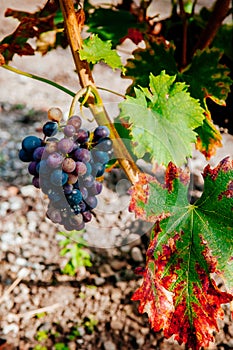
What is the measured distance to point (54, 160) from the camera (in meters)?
0.75

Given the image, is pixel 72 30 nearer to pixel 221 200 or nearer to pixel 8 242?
pixel 221 200

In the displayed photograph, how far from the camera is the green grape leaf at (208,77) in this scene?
1158 millimetres

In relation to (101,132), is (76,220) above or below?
below

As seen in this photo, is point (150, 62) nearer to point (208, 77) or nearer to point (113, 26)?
point (208, 77)

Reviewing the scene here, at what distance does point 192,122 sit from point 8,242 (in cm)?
87

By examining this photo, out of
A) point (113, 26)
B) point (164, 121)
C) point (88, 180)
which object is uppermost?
point (164, 121)

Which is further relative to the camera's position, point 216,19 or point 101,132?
point 216,19

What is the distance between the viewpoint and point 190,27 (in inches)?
76.9

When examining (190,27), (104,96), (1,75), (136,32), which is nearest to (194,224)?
(136,32)

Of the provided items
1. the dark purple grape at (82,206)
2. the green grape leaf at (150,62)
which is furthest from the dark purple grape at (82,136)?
the green grape leaf at (150,62)

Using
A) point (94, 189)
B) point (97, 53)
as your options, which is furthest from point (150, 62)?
point (94, 189)

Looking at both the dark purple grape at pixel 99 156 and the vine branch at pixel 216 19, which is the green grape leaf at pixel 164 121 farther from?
the vine branch at pixel 216 19

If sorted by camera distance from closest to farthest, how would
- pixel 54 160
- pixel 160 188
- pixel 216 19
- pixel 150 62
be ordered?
pixel 54 160 → pixel 160 188 → pixel 150 62 → pixel 216 19

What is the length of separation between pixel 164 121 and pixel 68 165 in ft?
0.66
